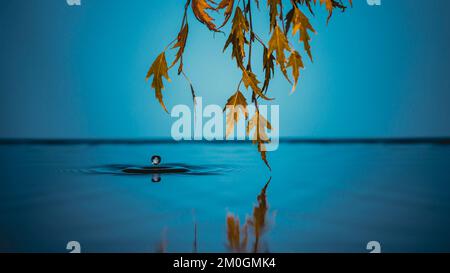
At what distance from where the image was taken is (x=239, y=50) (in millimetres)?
2006

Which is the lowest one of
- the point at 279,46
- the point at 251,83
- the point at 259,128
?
the point at 259,128

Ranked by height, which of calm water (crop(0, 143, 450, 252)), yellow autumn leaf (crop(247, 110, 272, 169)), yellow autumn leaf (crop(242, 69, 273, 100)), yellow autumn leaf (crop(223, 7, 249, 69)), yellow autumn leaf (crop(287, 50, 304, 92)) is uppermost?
yellow autumn leaf (crop(223, 7, 249, 69))

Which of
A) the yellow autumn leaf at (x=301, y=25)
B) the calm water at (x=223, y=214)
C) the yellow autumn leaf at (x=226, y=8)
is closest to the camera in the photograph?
the yellow autumn leaf at (x=301, y=25)

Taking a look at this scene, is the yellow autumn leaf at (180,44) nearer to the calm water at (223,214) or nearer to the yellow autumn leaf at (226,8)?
the yellow autumn leaf at (226,8)

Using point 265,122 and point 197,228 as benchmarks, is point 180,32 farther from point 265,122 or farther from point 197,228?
point 197,228

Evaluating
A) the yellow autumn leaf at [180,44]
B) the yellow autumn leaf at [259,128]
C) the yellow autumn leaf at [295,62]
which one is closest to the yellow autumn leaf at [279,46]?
the yellow autumn leaf at [295,62]

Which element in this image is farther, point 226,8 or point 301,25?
point 226,8

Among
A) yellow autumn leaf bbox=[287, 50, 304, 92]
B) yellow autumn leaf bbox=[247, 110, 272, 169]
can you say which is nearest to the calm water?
yellow autumn leaf bbox=[247, 110, 272, 169]

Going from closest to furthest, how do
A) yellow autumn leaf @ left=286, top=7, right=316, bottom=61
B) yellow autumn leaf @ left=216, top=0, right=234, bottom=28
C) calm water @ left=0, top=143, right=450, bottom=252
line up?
yellow autumn leaf @ left=286, top=7, right=316, bottom=61 < yellow autumn leaf @ left=216, top=0, right=234, bottom=28 < calm water @ left=0, top=143, right=450, bottom=252

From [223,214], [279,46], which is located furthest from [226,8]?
[223,214]

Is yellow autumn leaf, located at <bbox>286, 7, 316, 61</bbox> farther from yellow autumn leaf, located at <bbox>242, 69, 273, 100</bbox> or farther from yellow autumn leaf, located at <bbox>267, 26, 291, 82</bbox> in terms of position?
yellow autumn leaf, located at <bbox>242, 69, 273, 100</bbox>

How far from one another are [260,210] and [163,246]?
2.23 meters

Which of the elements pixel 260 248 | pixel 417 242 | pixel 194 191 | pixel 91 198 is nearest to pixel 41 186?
pixel 91 198

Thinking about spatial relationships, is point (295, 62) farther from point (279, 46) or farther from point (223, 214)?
point (223, 214)
